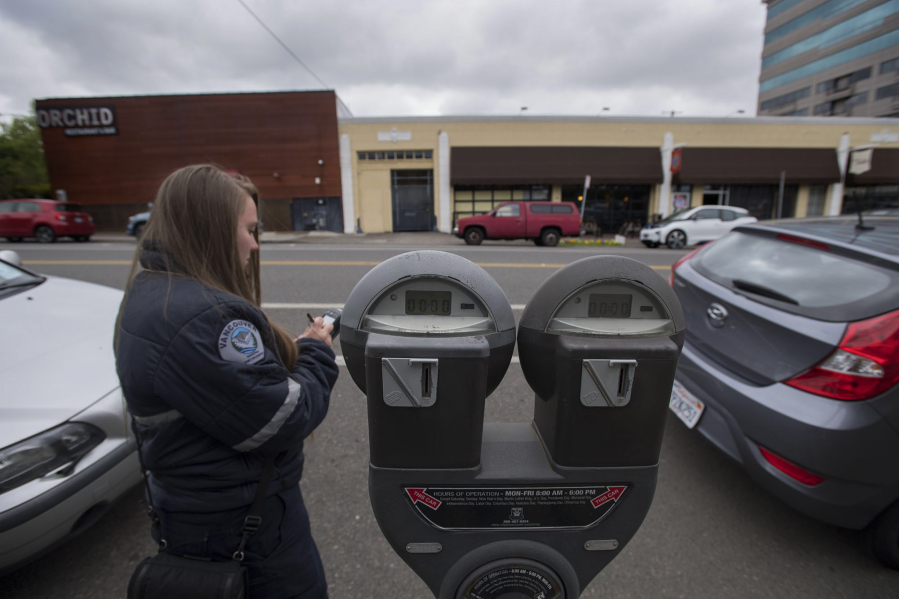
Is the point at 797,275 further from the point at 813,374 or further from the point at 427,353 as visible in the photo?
the point at 427,353

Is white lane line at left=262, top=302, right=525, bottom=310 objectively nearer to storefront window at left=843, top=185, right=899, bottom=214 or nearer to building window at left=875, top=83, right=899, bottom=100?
building window at left=875, top=83, right=899, bottom=100

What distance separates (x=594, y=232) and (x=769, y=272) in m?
16.7

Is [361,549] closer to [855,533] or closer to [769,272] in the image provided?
[855,533]

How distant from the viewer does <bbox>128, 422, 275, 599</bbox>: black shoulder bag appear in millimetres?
1091

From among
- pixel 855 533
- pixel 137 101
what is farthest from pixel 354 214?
pixel 855 533

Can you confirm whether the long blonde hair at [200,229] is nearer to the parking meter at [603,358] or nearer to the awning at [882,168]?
the parking meter at [603,358]

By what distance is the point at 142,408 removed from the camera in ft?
3.53

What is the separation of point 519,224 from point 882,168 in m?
16.2

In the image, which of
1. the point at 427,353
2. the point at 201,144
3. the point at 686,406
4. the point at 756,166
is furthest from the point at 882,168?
the point at 201,144

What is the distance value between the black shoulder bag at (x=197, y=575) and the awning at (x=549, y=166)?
1670 centimetres

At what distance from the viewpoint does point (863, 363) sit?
5.60 ft

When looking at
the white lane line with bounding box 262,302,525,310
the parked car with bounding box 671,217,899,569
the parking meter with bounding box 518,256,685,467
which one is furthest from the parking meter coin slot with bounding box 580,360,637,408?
the white lane line with bounding box 262,302,525,310

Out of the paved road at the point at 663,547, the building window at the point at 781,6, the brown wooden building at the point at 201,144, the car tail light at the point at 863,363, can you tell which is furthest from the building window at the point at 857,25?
the brown wooden building at the point at 201,144

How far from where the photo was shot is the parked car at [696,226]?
42.9 feet
